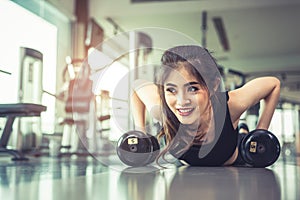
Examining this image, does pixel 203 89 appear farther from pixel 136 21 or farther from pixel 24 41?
pixel 136 21

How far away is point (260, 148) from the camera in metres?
1.47

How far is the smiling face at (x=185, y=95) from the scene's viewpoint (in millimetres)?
1248

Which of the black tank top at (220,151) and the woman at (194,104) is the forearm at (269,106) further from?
the black tank top at (220,151)

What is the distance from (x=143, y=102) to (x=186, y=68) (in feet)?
0.66

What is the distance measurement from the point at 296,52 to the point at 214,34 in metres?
2.34

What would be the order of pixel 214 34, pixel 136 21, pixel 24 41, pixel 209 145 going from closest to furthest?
pixel 209 145
pixel 24 41
pixel 136 21
pixel 214 34

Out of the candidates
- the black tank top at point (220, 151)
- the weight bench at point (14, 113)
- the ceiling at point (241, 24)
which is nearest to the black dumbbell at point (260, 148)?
the black tank top at point (220, 151)

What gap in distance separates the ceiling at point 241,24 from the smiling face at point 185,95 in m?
3.80

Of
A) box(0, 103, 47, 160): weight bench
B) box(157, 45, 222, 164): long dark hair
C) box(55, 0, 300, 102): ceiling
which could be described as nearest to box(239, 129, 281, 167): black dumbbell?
box(157, 45, 222, 164): long dark hair

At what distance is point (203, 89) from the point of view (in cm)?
128

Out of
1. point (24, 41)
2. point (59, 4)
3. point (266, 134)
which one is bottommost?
point (266, 134)

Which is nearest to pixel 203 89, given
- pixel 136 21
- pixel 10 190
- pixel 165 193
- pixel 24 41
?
pixel 165 193

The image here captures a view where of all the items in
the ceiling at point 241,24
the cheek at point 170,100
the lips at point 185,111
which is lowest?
the lips at point 185,111

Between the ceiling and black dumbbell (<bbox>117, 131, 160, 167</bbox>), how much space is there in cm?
381
